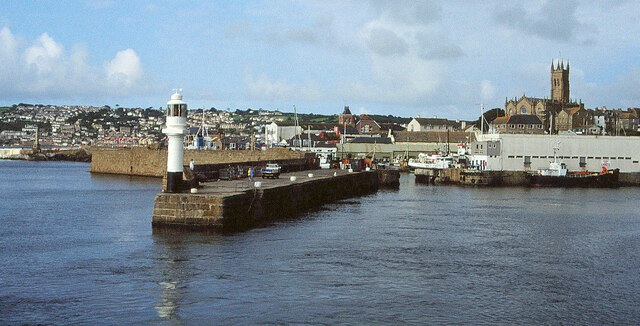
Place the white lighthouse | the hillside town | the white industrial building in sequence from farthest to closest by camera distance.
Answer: the hillside town → the white industrial building → the white lighthouse

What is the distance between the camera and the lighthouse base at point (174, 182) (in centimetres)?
3139

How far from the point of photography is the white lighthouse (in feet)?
103

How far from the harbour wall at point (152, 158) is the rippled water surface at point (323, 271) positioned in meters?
48.1

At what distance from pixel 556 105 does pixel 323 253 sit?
148044 millimetres

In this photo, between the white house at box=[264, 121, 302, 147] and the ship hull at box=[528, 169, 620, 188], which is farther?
the white house at box=[264, 121, 302, 147]

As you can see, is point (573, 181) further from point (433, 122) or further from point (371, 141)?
point (433, 122)

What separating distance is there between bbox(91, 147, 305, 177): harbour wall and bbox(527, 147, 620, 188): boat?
30.6 meters

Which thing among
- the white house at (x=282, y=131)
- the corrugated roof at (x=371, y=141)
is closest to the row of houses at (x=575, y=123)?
the corrugated roof at (x=371, y=141)

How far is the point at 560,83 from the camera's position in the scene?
7397 inches

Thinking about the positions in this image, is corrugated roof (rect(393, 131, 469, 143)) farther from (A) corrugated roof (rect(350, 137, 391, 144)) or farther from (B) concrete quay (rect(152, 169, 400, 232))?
(B) concrete quay (rect(152, 169, 400, 232))

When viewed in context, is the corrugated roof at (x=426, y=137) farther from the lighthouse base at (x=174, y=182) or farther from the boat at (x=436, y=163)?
the lighthouse base at (x=174, y=182)

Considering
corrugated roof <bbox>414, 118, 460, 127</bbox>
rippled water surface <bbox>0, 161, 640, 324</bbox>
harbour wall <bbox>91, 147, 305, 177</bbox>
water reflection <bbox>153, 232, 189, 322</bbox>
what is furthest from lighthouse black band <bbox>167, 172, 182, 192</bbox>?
corrugated roof <bbox>414, 118, 460, 127</bbox>

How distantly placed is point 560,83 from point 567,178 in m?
119

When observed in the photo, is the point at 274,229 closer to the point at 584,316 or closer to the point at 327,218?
the point at 327,218
